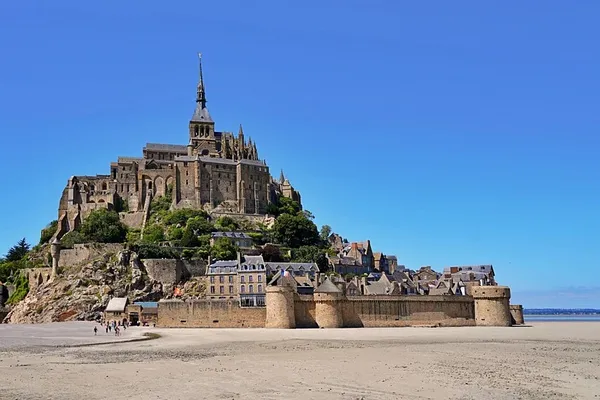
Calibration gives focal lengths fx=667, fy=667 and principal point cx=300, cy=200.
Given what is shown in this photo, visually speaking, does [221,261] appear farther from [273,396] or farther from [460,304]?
[273,396]

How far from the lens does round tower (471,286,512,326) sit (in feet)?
184

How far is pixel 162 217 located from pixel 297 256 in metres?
19.7

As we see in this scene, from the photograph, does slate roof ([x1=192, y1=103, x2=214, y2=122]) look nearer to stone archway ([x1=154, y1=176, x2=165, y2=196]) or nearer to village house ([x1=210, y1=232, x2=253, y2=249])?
stone archway ([x1=154, y1=176, x2=165, y2=196])

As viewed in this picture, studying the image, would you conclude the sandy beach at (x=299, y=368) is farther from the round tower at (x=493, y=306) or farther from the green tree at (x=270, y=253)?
the green tree at (x=270, y=253)

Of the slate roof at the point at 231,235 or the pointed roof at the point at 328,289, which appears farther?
the slate roof at the point at 231,235

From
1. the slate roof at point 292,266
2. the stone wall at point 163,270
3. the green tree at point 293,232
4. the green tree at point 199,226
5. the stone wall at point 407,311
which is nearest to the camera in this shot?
the stone wall at point 407,311

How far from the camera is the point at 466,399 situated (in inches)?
723

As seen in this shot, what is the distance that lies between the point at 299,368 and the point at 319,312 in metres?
26.9

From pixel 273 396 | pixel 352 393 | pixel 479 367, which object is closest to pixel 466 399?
pixel 352 393

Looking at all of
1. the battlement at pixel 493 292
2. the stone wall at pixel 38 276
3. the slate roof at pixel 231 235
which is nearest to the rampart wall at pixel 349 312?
the battlement at pixel 493 292

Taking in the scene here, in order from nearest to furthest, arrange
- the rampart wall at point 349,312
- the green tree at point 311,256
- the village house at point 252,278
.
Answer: the rampart wall at point 349,312 < the village house at point 252,278 < the green tree at point 311,256

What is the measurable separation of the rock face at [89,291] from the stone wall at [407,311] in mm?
20102

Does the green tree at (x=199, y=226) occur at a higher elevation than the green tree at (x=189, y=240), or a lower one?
higher

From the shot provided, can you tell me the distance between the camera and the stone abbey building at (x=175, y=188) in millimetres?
86750
